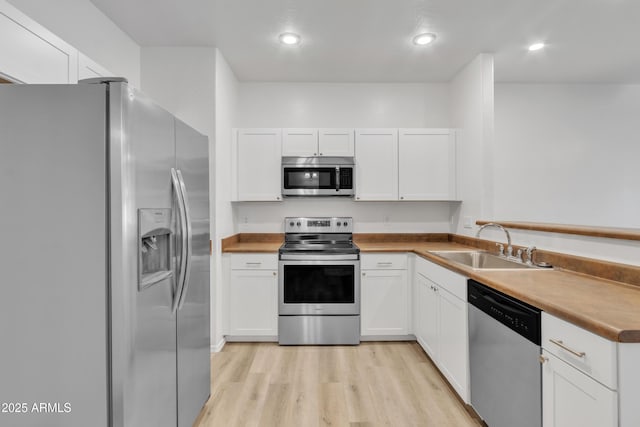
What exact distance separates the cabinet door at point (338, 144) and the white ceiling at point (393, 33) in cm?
64


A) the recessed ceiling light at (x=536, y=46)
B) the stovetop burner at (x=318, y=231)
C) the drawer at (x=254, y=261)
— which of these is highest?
the recessed ceiling light at (x=536, y=46)

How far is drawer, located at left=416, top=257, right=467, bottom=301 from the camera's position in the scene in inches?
84.6

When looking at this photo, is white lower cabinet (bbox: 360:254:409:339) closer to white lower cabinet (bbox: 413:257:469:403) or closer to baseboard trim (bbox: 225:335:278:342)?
white lower cabinet (bbox: 413:257:469:403)

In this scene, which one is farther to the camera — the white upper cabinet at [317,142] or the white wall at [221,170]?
the white upper cabinet at [317,142]

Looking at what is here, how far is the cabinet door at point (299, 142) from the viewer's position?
11.5 ft

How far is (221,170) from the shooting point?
314 cm

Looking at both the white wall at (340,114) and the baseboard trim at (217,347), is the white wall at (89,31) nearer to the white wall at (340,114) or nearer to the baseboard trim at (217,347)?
the white wall at (340,114)

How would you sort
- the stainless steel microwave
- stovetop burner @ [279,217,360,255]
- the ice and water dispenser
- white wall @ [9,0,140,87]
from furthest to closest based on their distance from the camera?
stovetop burner @ [279,217,360,255], the stainless steel microwave, white wall @ [9,0,140,87], the ice and water dispenser

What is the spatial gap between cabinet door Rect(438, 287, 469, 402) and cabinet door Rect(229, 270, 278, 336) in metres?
1.47

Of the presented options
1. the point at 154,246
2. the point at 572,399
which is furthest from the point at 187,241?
the point at 572,399

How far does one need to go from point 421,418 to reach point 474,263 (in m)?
1.39

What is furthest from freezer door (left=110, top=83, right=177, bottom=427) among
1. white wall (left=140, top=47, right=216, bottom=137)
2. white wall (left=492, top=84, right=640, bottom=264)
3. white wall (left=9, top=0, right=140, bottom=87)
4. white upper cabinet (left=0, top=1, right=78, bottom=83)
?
white wall (left=492, top=84, right=640, bottom=264)

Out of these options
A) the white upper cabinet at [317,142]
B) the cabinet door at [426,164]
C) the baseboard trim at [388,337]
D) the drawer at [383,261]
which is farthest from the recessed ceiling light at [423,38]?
the baseboard trim at [388,337]

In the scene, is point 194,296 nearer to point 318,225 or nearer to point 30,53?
point 30,53
